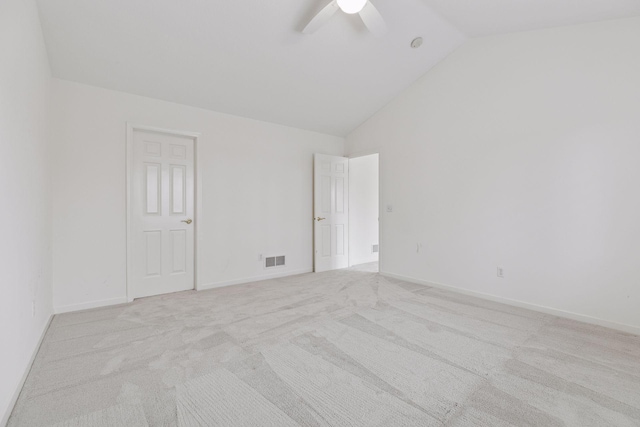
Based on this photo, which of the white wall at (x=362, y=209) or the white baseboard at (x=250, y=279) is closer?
the white baseboard at (x=250, y=279)

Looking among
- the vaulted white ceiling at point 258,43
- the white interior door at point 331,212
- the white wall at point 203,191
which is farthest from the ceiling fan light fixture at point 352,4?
the white interior door at point 331,212

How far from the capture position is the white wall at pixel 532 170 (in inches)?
107

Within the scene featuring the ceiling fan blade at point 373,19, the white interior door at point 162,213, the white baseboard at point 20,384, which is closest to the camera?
the white baseboard at point 20,384

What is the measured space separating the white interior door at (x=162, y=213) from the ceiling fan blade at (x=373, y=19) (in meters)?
2.60

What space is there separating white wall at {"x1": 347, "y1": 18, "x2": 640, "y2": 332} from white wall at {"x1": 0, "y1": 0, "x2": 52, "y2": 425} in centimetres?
407

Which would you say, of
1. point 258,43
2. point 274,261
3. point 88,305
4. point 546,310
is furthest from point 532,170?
point 88,305

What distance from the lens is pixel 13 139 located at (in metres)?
1.70

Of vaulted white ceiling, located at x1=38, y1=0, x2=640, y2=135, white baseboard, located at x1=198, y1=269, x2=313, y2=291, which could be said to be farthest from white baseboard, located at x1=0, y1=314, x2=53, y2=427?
vaulted white ceiling, located at x1=38, y1=0, x2=640, y2=135

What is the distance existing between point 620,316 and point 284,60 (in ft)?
13.7

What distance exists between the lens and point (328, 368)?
6.54 ft

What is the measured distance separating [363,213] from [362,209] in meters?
Answer: 0.08

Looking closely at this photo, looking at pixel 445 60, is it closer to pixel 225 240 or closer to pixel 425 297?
pixel 425 297

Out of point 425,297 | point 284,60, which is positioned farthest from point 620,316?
point 284,60

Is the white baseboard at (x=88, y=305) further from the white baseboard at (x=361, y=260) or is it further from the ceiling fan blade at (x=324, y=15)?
the white baseboard at (x=361, y=260)
